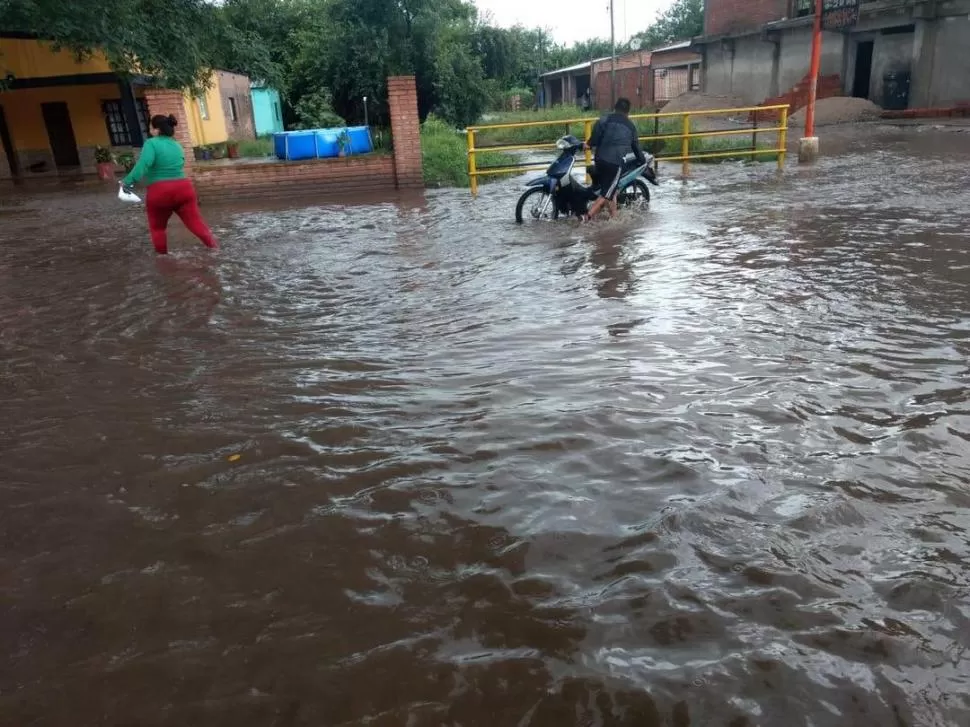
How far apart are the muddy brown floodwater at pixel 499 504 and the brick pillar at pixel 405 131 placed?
29.1 feet

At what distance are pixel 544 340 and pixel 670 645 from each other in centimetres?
320

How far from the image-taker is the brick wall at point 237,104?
30.2 m

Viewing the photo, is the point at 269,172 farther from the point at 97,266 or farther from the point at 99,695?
the point at 99,695

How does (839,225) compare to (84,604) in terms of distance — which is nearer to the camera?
(84,604)

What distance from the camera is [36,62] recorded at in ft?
71.7

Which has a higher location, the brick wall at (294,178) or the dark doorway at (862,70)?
the dark doorway at (862,70)

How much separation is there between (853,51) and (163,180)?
→ 28107 millimetres

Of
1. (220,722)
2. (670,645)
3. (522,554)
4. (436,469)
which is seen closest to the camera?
(220,722)

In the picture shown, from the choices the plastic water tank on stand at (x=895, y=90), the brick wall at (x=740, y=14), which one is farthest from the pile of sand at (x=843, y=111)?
the brick wall at (x=740, y=14)

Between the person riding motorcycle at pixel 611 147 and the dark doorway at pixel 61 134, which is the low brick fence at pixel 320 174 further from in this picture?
the dark doorway at pixel 61 134

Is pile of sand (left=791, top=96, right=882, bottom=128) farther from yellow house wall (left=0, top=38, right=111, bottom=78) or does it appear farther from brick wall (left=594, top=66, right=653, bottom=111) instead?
yellow house wall (left=0, top=38, right=111, bottom=78)

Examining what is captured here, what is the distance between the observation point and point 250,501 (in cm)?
342

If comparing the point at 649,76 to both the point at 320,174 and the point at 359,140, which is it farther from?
the point at 320,174

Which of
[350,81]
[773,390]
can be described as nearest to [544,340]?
[773,390]
